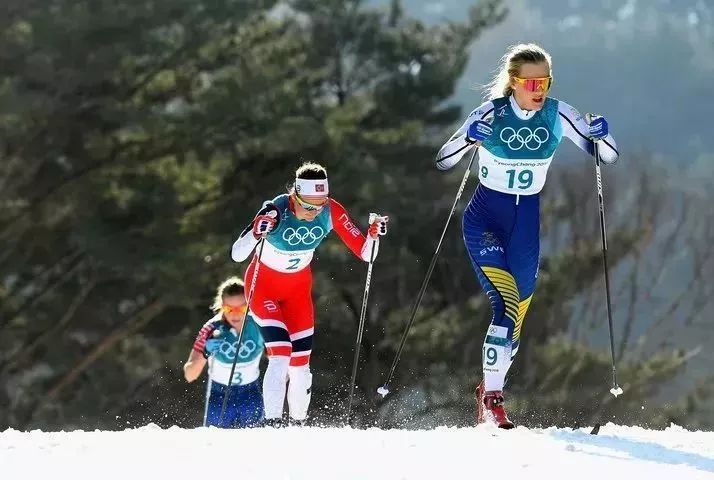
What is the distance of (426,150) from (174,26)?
213 inches

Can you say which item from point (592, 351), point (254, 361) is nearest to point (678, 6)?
point (592, 351)

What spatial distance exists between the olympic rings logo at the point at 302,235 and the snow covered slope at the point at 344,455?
59.9 inches

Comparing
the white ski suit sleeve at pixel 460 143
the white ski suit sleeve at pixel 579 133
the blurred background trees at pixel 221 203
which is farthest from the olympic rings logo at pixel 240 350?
the blurred background trees at pixel 221 203

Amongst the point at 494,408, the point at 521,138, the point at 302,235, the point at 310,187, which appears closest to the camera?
the point at 494,408

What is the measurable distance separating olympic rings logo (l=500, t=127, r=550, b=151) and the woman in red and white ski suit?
105cm

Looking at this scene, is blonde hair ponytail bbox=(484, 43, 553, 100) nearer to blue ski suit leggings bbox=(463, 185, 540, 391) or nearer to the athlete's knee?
blue ski suit leggings bbox=(463, 185, 540, 391)

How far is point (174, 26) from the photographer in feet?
77.2

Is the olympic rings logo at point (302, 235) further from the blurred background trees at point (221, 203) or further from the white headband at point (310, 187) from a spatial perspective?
the blurred background trees at point (221, 203)

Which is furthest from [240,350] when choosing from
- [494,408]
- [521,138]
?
[521,138]

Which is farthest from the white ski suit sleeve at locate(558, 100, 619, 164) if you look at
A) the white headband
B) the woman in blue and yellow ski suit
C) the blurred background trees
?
the blurred background trees

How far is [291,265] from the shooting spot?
7.82 metres

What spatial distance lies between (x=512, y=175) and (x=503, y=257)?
1.40ft

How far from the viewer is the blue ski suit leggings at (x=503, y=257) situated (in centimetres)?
667

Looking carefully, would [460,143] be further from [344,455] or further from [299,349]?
[344,455]
